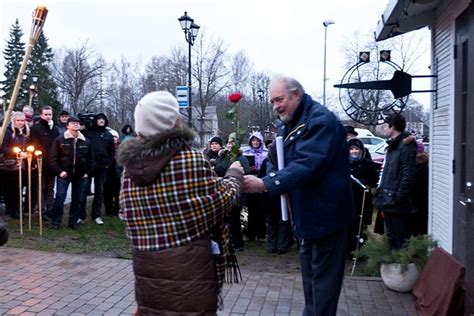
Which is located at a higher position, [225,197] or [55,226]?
[225,197]

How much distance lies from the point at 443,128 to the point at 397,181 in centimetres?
77

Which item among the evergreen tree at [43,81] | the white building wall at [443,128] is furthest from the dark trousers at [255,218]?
the evergreen tree at [43,81]

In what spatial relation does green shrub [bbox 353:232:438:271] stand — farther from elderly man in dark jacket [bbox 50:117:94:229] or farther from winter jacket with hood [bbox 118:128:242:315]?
elderly man in dark jacket [bbox 50:117:94:229]

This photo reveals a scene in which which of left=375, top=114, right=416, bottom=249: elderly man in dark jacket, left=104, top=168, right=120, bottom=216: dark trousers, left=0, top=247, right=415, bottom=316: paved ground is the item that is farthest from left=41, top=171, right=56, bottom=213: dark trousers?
left=375, top=114, right=416, bottom=249: elderly man in dark jacket

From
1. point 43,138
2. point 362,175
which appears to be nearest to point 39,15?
point 362,175

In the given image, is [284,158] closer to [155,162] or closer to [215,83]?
[155,162]

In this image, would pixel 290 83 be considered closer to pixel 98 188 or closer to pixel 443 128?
pixel 443 128

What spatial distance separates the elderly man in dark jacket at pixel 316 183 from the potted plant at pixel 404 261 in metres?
2.02

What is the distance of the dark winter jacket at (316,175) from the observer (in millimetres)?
3400

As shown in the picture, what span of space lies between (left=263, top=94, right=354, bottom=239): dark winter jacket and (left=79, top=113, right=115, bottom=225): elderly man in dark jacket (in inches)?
247

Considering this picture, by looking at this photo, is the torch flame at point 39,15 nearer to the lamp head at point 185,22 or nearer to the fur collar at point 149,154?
the fur collar at point 149,154

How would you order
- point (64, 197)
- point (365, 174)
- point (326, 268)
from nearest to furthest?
point (326, 268) → point (365, 174) → point (64, 197)

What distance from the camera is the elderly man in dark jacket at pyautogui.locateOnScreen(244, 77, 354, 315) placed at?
11.2ft

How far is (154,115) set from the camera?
8.87 ft
